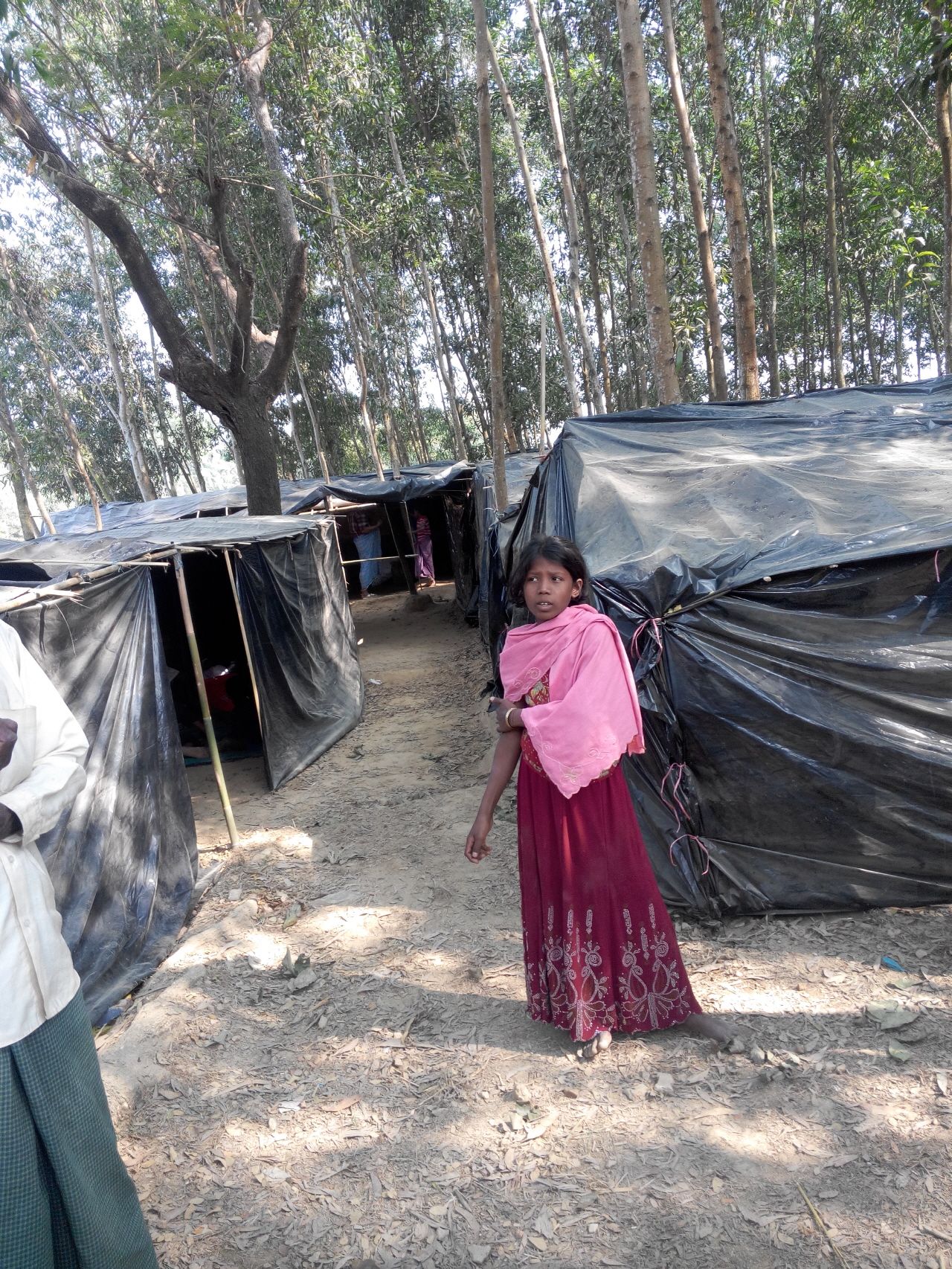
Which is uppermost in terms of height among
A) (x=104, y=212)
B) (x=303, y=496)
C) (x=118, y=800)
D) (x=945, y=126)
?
(x=945, y=126)

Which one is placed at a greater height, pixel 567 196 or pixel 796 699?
pixel 567 196

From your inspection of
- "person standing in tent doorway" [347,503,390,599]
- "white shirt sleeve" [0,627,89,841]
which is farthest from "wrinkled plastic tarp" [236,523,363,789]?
"person standing in tent doorway" [347,503,390,599]

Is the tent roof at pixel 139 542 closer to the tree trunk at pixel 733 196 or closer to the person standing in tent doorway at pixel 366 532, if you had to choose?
the tree trunk at pixel 733 196

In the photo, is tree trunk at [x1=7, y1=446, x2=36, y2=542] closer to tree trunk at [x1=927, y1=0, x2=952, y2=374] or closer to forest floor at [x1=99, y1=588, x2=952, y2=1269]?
forest floor at [x1=99, y1=588, x2=952, y2=1269]

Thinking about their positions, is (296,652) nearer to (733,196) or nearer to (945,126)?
(733,196)

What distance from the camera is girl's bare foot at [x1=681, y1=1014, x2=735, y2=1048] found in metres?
2.41

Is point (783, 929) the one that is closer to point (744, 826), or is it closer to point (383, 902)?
point (744, 826)

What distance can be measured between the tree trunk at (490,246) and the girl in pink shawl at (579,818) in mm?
4460

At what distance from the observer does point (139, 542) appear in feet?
16.3

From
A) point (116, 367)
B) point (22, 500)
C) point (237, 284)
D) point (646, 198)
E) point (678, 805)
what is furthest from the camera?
A: point (22, 500)

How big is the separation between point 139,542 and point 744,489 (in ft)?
12.3

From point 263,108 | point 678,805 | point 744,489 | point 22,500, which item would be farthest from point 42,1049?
point 22,500

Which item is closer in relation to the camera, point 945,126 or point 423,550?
point 945,126

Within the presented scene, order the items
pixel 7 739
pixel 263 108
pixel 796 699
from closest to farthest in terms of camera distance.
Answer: pixel 7 739 → pixel 796 699 → pixel 263 108
